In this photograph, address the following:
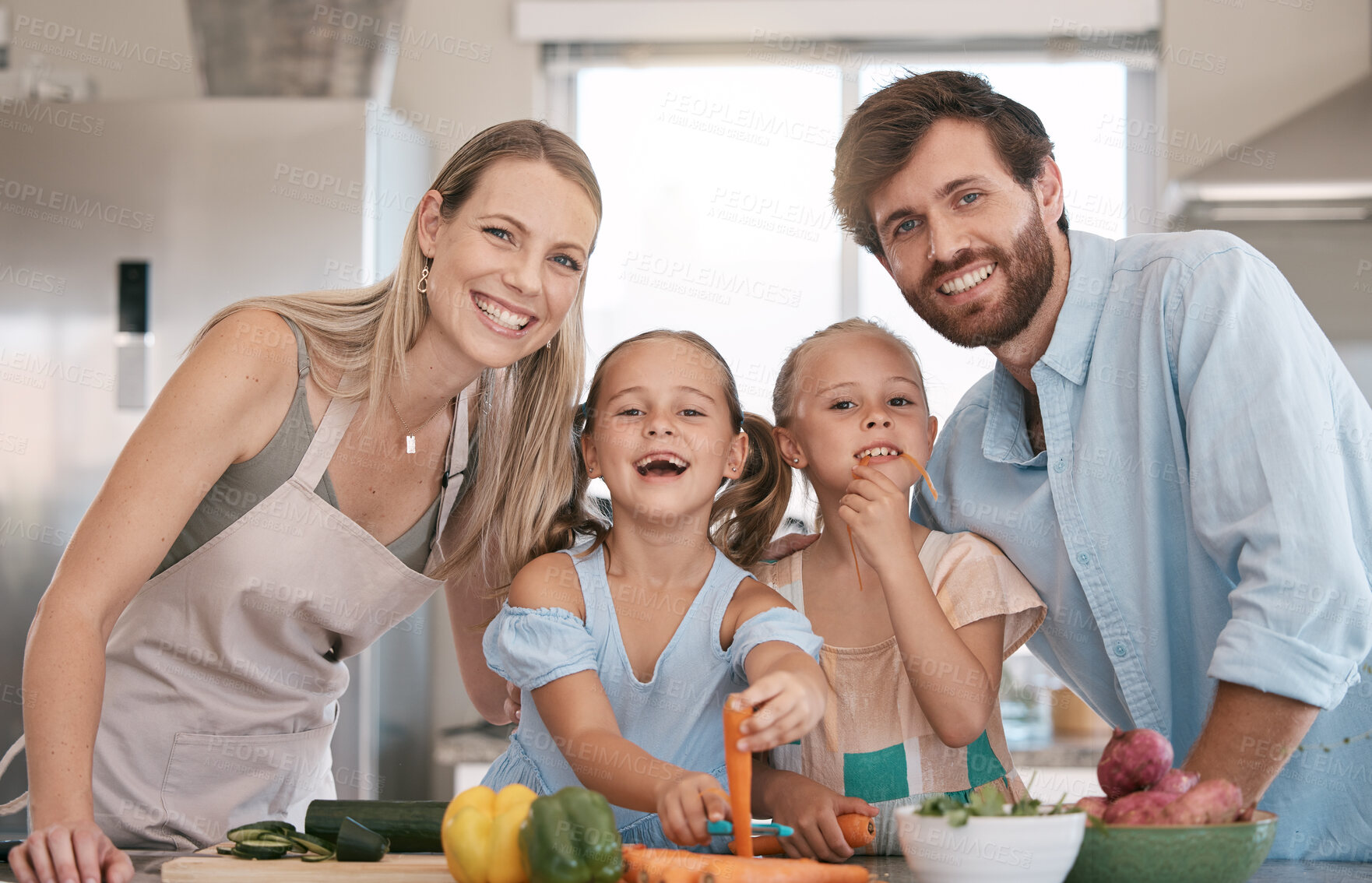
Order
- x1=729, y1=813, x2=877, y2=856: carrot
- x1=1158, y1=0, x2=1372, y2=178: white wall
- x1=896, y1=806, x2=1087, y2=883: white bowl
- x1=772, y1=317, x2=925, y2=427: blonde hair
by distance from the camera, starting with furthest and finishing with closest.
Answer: x1=1158, y1=0, x2=1372, y2=178: white wall, x1=772, y1=317, x2=925, y2=427: blonde hair, x1=729, y1=813, x2=877, y2=856: carrot, x1=896, y1=806, x2=1087, y2=883: white bowl

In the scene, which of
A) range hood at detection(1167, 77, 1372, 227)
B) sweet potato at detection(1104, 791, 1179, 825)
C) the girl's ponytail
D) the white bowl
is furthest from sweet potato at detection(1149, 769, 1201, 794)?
range hood at detection(1167, 77, 1372, 227)

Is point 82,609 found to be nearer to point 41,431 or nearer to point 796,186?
point 41,431

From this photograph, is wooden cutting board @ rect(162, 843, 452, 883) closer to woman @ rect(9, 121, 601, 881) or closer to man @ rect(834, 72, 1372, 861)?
woman @ rect(9, 121, 601, 881)

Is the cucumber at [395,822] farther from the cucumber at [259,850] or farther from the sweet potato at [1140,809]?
the sweet potato at [1140,809]

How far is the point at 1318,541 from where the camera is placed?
1112mm

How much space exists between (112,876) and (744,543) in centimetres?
86

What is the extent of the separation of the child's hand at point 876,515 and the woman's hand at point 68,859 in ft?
2.70

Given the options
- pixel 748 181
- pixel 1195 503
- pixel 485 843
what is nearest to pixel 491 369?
pixel 485 843

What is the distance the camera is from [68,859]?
101 centimetres

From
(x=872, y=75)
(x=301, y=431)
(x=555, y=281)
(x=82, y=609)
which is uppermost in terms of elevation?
(x=872, y=75)

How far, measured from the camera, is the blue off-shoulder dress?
1.25 meters

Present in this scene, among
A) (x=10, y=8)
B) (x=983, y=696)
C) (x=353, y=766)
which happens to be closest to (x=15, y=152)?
(x=10, y=8)

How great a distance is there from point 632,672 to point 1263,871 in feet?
2.22

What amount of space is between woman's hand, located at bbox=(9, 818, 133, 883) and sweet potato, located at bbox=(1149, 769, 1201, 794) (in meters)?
0.90
